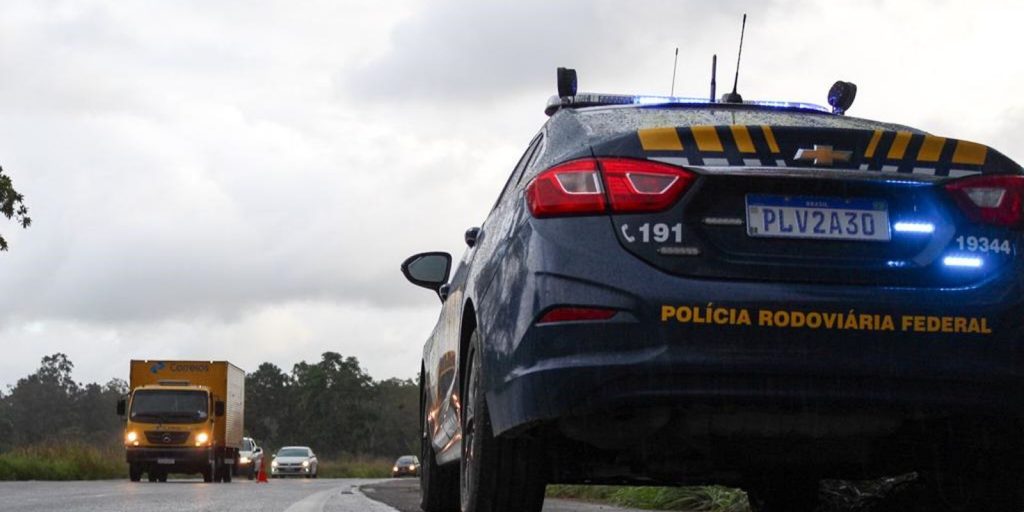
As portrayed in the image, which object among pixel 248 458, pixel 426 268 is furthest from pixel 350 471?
pixel 426 268

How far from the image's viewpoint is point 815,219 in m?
4.32

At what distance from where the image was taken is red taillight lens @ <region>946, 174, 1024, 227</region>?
14.4 feet

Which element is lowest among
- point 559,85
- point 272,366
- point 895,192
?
point 895,192

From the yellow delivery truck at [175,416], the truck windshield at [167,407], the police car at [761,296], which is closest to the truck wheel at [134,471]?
the yellow delivery truck at [175,416]

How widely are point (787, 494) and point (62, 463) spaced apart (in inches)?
1068

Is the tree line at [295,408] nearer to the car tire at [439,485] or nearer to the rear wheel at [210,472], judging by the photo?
the rear wheel at [210,472]

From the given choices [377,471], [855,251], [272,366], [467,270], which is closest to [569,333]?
[855,251]

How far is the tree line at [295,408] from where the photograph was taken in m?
122

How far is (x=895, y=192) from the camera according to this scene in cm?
436

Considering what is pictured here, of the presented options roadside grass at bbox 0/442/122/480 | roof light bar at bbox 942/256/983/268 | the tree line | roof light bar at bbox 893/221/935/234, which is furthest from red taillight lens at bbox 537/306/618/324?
the tree line

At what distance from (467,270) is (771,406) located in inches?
82.1

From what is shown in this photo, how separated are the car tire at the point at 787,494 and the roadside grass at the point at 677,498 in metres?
2.34

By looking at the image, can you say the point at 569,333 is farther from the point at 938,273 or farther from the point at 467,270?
the point at 467,270

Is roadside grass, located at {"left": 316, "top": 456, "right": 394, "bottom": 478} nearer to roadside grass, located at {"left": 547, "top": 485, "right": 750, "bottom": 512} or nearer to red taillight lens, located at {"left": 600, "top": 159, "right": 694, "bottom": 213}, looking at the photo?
roadside grass, located at {"left": 547, "top": 485, "right": 750, "bottom": 512}
